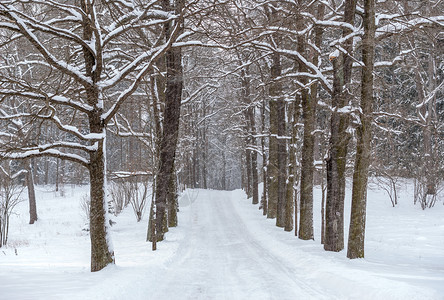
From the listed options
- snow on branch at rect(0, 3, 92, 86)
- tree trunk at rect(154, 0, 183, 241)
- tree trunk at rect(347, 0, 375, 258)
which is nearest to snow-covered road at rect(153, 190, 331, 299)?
tree trunk at rect(154, 0, 183, 241)

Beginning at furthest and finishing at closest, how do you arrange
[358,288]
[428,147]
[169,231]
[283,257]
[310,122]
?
[428,147], [169,231], [310,122], [283,257], [358,288]

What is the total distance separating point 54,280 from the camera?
7.40m

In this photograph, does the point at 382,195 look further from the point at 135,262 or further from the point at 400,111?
the point at 135,262

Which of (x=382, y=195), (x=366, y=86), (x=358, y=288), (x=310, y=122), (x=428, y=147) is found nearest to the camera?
(x=358, y=288)

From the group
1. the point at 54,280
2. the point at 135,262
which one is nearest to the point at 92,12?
the point at 54,280

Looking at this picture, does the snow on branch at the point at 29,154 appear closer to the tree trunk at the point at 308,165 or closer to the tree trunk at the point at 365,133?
the tree trunk at the point at 365,133

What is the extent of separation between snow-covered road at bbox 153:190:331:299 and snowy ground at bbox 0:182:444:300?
0.02 metres

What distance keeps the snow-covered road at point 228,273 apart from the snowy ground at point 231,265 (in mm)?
21

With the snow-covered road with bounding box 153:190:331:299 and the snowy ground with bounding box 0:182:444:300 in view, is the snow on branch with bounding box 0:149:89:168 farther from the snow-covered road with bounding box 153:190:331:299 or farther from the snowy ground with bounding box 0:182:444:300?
the snow-covered road with bounding box 153:190:331:299

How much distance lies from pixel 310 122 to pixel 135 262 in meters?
8.12

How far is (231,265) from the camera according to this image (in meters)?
10.7

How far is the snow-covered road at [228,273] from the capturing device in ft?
24.9

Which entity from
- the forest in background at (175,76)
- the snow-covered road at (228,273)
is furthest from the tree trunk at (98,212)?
the snow-covered road at (228,273)

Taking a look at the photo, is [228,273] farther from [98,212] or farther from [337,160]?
[337,160]
